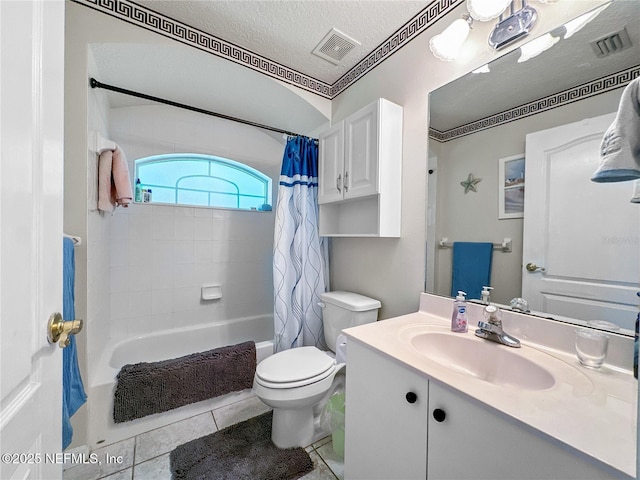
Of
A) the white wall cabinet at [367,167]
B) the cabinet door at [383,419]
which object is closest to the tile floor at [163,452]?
the cabinet door at [383,419]

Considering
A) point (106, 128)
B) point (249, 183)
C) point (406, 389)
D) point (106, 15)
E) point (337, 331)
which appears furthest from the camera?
point (249, 183)

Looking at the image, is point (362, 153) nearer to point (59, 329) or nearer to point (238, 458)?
point (59, 329)

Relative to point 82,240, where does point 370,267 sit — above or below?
below

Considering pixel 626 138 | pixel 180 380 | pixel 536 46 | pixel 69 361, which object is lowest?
pixel 180 380

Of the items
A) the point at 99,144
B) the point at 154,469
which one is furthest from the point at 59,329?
the point at 99,144

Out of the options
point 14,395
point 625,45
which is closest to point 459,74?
point 625,45

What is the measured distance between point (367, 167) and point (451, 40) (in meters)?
0.68

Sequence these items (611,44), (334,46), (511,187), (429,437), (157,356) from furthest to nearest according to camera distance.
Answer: (157,356)
(334,46)
(511,187)
(611,44)
(429,437)

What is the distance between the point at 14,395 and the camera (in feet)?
1.40

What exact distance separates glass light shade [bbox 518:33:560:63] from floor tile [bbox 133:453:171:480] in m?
2.44

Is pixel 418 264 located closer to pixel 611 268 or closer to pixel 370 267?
pixel 370 267

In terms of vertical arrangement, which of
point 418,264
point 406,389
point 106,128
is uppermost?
point 106,128

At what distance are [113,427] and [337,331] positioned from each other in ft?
4.44

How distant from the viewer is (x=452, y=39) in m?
Result: 1.17
